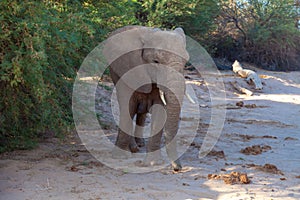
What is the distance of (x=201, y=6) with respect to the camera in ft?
58.4

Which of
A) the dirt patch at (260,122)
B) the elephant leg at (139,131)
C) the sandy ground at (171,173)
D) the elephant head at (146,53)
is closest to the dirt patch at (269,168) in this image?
the sandy ground at (171,173)

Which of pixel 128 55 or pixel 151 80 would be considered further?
pixel 128 55

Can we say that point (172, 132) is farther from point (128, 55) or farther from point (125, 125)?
point (128, 55)

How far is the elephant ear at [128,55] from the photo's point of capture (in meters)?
6.14

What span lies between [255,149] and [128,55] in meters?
2.60

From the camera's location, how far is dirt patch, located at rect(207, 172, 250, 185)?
5094mm

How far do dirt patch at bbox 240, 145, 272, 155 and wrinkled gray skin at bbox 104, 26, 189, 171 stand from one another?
5.45ft

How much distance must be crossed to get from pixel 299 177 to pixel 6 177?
3503 millimetres

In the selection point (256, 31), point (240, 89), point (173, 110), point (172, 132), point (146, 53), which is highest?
point (256, 31)

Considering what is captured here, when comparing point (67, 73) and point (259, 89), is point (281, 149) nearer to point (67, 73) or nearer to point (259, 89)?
point (67, 73)

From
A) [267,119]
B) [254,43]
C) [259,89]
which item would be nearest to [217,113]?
[267,119]

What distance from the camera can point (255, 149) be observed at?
280 inches

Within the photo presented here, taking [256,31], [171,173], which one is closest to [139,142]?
[171,173]

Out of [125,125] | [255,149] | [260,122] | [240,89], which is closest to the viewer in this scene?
[125,125]
